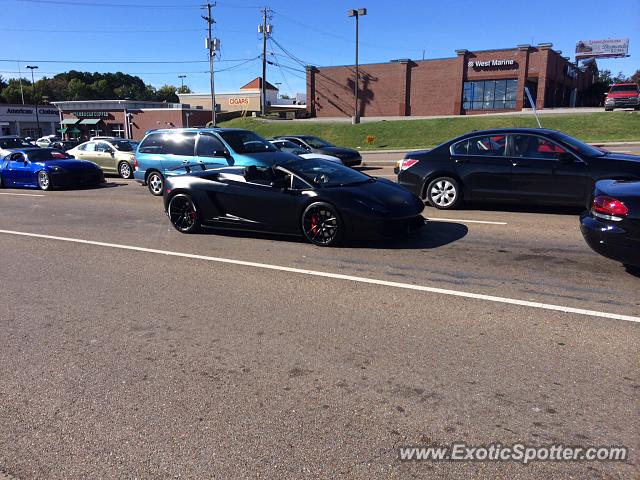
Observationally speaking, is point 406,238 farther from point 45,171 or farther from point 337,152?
point 45,171

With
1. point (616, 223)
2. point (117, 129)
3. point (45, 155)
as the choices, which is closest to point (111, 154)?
point (45, 155)

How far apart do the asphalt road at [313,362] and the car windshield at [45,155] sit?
1090 centimetres

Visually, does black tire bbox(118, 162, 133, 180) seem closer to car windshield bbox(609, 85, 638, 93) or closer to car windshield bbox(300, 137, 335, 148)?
car windshield bbox(300, 137, 335, 148)

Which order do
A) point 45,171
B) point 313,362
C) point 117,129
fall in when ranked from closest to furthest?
point 313,362
point 45,171
point 117,129

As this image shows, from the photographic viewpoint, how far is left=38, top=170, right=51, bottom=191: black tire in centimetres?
1577

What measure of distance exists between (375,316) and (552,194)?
5811mm

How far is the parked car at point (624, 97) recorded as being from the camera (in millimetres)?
37375

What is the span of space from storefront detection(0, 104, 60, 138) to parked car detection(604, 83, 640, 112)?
7734 cm

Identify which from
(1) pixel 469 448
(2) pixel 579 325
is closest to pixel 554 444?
(1) pixel 469 448

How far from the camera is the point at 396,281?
19.0ft

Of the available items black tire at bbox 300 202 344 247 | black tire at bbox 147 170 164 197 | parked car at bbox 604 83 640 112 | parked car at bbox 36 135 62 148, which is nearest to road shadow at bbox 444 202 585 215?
black tire at bbox 300 202 344 247

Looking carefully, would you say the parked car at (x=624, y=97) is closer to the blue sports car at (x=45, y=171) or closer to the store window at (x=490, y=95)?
the store window at (x=490, y=95)

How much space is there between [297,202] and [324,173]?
652mm

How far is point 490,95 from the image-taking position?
5294cm
